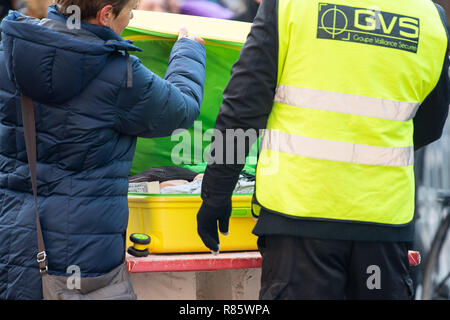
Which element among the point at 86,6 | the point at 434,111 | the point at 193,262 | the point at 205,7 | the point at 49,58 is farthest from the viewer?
the point at 205,7

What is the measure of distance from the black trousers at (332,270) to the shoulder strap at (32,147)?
2.00 feet

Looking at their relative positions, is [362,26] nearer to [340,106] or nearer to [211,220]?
[340,106]

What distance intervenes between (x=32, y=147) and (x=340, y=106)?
0.82m

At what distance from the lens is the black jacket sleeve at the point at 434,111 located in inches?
64.7

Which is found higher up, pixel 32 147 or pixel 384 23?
pixel 384 23

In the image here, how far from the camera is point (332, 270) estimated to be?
1.48 m

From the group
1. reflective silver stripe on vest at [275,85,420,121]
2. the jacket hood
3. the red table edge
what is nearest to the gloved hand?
the red table edge

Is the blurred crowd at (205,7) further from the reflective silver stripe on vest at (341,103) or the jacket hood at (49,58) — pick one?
the reflective silver stripe on vest at (341,103)

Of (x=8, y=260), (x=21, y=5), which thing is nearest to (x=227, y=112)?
(x=8, y=260)

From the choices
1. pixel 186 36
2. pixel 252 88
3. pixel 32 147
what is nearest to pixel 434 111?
pixel 252 88

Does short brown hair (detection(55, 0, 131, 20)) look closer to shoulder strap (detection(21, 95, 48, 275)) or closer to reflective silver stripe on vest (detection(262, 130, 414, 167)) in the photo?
shoulder strap (detection(21, 95, 48, 275))
